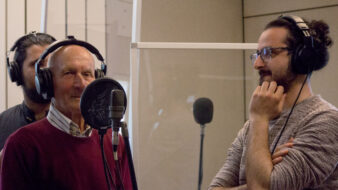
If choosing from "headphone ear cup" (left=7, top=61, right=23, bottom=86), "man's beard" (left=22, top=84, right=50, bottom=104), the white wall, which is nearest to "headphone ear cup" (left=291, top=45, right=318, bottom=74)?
the white wall

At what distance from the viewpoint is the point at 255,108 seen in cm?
129

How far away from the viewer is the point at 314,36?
134cm

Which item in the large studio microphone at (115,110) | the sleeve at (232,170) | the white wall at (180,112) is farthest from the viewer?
the white wall at (180,112)

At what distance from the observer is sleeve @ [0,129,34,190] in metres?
1.10

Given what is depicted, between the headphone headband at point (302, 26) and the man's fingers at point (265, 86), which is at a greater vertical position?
the headphone headband at point (302, 26)

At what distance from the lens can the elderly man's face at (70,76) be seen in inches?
48.1

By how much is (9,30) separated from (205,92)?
1459mm

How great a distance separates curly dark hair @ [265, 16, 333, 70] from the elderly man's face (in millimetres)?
665

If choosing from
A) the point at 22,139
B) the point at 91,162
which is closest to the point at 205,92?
the point at 91,162

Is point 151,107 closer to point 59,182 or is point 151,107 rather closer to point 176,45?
point 176,45

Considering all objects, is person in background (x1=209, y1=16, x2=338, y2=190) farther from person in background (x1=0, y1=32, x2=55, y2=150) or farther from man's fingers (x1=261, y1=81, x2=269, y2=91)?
person in background (x1=0, y1=32, x2=55, y2=150)

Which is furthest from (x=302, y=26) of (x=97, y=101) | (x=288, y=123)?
(x=97, y=101)

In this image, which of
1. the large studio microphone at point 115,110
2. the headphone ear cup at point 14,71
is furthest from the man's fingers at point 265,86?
the headphone ear cup at point 14,71

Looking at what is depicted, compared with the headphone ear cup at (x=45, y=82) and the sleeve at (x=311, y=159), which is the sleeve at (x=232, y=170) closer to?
the sleeve at (x=311, y=159)
